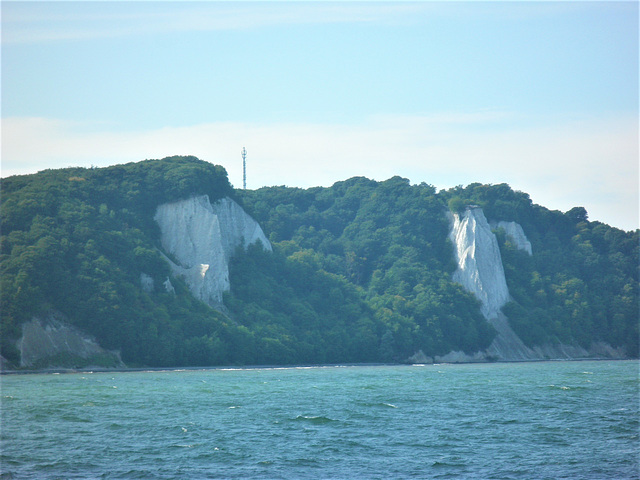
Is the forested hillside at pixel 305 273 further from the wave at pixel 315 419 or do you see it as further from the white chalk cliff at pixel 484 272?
the wave at pixel 315 419

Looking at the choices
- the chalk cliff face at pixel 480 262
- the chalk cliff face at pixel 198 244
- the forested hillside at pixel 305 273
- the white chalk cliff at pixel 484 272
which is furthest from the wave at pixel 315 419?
the chalk cliff face at pixel 480 262

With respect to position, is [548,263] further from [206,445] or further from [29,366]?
[206,445]

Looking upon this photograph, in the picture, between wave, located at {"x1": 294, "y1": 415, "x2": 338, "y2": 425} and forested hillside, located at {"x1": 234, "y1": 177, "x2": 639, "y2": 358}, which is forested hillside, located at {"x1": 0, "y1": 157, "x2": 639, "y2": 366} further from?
wave, located at {"x1": 294, "y1": 415, "x2": 338, "y2": 425}

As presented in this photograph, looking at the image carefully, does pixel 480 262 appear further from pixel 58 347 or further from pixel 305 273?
pixel 58 347

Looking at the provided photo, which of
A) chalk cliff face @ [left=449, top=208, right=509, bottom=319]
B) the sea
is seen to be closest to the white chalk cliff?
chalk cliff face @ [left=449, top=208, right=509, bottom=319]

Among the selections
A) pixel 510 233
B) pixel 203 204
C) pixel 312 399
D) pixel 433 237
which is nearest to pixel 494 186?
pixel 510 233

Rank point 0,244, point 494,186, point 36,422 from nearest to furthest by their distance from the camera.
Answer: point 36,422 → point 0,244 → point 494,186
